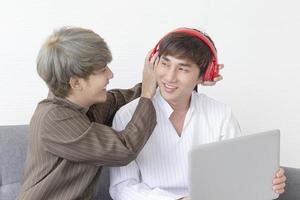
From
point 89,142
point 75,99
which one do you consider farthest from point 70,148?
point 75,99

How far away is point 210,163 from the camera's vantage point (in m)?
1.01

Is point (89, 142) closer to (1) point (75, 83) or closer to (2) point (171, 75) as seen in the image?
(1) point (75, 83)

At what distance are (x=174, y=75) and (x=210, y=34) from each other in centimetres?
75

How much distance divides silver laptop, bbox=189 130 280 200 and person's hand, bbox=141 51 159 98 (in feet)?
1.23

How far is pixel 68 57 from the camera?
1218 millimetres

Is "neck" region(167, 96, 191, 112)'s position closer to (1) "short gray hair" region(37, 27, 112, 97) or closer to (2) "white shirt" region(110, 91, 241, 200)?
(2) "white shirt" region(110, 91, 241, 200)

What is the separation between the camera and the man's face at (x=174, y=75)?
1.36 metres

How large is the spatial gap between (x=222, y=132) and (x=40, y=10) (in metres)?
0.85

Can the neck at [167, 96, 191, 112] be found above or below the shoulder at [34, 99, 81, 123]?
below

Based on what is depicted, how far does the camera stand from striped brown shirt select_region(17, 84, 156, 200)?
3.88ft

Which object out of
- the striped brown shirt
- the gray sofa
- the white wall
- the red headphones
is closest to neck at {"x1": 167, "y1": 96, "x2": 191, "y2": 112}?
the red headphones

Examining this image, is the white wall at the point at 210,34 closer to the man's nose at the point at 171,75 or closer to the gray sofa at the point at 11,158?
the gray sofa at the point at 11,158

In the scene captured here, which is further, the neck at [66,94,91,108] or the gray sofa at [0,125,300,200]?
the gray sofa at [0,125,300,200]

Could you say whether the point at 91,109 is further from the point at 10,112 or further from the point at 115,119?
the point at 10,112
